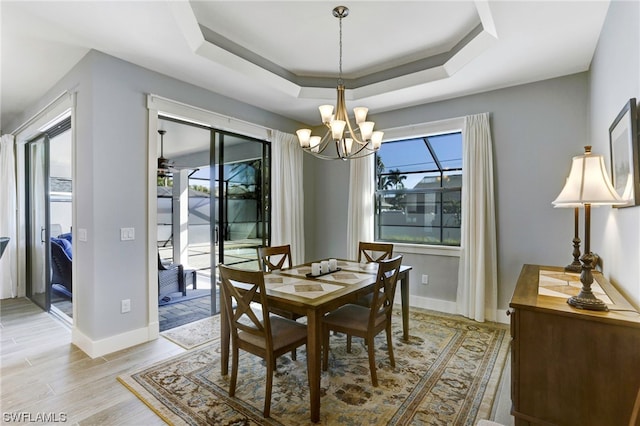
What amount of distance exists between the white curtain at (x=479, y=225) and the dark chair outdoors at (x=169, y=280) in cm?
387

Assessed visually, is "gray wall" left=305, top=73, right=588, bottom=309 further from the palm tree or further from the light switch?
the light switch

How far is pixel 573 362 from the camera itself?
149 centimetres

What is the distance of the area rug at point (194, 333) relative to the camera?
120 inches

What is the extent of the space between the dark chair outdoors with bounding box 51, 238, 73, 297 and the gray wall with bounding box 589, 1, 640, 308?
5.49 meters

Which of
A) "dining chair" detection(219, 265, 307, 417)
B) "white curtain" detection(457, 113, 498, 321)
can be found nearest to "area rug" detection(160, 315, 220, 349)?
"dining chair" detection(219, 265, 307, 417)

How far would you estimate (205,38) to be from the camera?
2.78 meters

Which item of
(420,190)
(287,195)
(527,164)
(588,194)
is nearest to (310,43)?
(287,195)

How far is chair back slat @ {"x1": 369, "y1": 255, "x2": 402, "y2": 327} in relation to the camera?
7.44ft

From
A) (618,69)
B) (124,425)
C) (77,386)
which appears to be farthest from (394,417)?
(618,69)

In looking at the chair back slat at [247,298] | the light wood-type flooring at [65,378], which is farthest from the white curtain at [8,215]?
the chair back slat at [247,298]

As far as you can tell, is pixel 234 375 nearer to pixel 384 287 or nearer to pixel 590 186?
pixel 384 287

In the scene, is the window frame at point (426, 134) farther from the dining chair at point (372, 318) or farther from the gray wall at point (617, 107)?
the dining chair at point (372, 318)

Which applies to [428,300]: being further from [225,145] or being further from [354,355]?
[225,145]

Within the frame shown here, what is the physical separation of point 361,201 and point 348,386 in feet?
8.61
